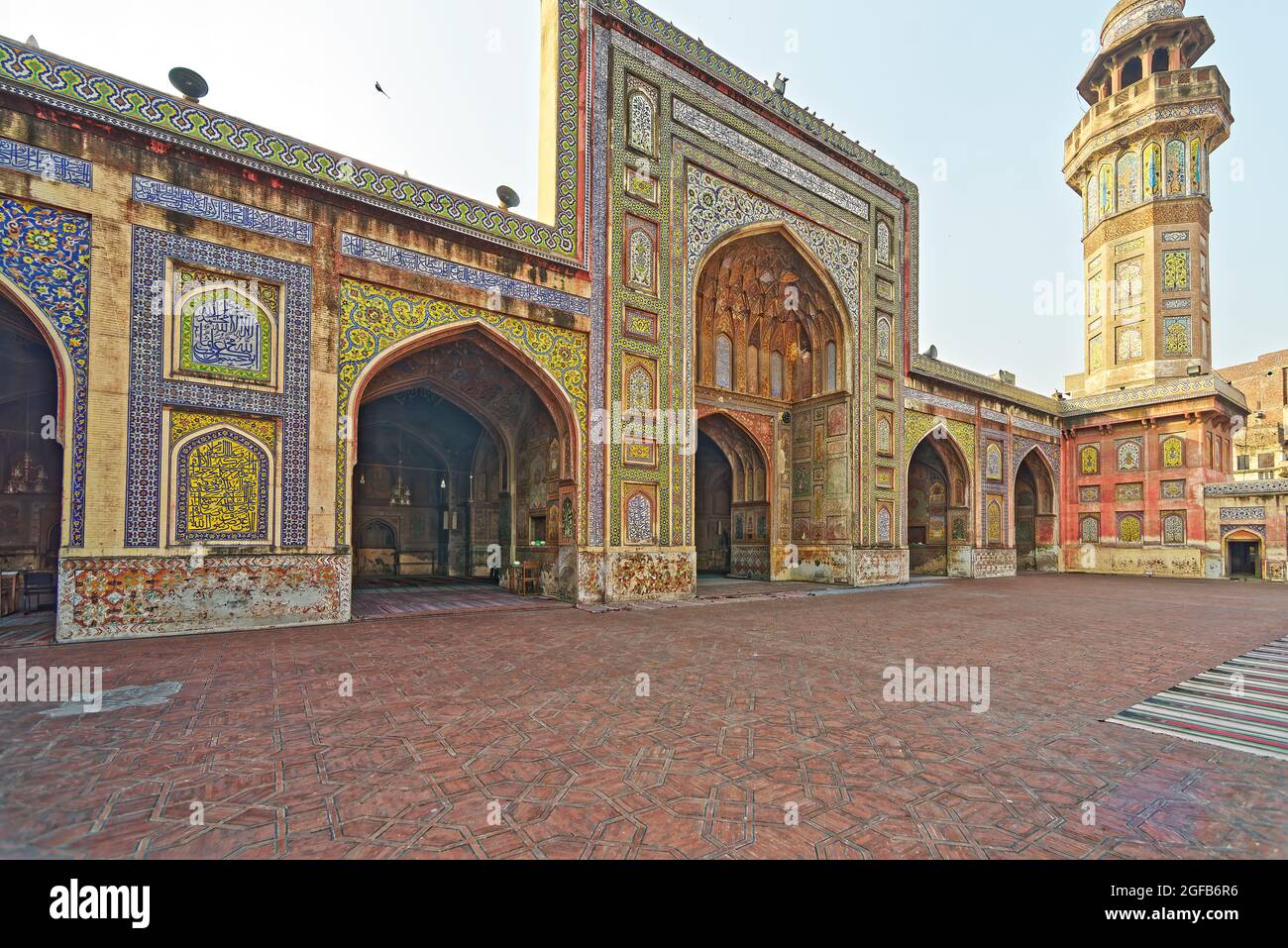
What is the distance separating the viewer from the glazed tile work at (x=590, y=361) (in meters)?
6.93

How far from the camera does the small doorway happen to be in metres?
18.2

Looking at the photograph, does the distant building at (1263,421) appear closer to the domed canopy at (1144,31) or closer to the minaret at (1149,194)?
the minaret at (1149,194)

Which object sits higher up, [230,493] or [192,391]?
[192,391]

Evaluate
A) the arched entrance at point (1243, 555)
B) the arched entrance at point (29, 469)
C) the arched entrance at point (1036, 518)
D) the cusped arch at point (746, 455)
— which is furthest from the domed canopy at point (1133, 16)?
the arched entrance at point (29, 469)

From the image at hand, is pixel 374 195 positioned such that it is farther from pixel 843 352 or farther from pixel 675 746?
pixel 843 352

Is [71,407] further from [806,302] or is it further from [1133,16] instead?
[1133,16]

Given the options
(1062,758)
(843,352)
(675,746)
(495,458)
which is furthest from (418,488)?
(1062,758)

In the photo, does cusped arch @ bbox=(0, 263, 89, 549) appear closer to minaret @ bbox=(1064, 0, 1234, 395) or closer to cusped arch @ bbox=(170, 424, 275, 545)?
cusped arch @ bbox=(170, 424, 275, 545)

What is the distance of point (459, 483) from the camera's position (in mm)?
16078

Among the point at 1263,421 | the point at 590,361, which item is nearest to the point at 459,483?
the point at 590,361

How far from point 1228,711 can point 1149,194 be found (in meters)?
25.0
